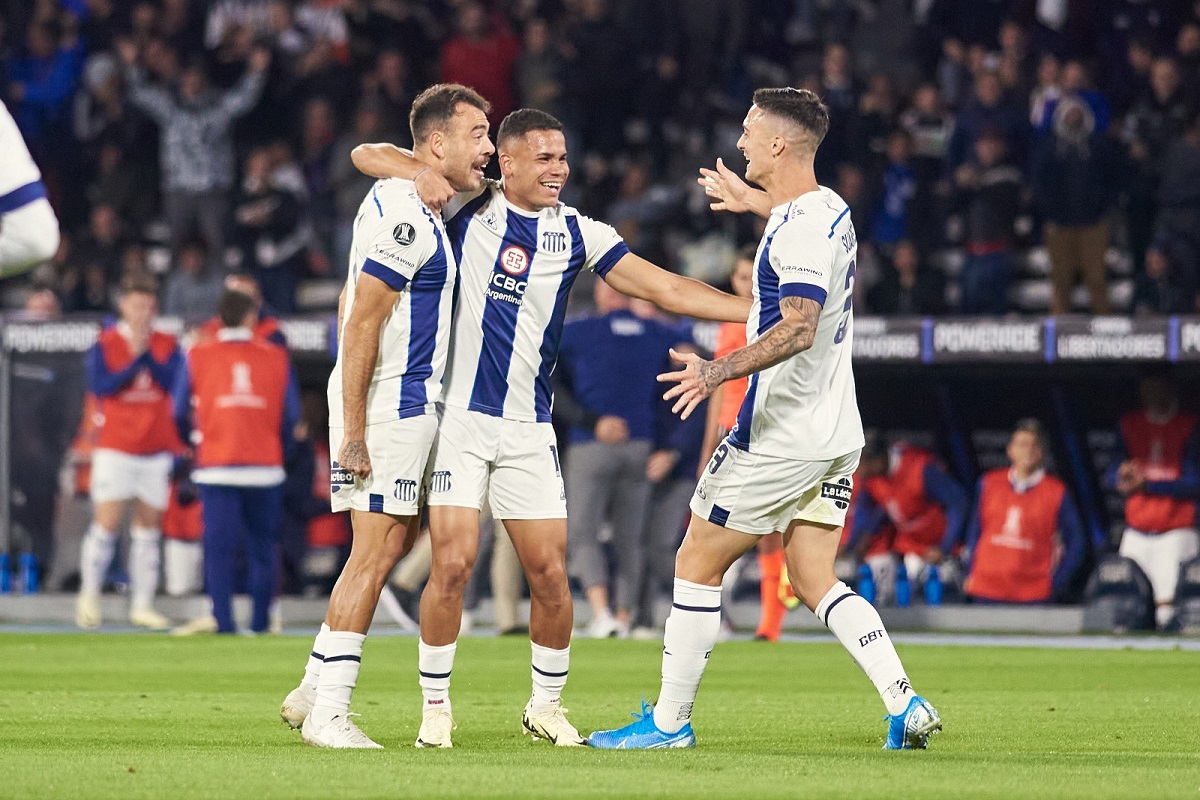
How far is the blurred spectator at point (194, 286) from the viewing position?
60.7 ft

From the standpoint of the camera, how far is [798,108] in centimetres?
704

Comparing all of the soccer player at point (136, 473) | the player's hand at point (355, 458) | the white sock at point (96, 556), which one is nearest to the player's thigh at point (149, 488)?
the soccer player at point (136, 473)

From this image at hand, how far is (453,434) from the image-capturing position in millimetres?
7172

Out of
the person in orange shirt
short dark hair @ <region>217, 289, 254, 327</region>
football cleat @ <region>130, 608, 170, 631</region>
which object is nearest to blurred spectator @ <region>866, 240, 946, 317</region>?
the person in orange shirt

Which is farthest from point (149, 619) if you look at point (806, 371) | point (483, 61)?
point (806, 371)

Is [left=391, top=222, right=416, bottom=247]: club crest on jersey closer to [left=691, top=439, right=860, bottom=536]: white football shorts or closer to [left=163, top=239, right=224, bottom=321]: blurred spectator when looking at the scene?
[left=691, top=439, right=860, bottom=536]: white football shorts

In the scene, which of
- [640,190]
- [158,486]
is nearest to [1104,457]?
[640,190]

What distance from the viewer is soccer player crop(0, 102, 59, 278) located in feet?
16.2

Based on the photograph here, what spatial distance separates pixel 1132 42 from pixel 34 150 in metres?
11.7

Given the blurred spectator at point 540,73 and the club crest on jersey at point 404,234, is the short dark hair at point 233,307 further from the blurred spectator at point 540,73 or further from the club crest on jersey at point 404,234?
the club crest on jersey at point 404,234

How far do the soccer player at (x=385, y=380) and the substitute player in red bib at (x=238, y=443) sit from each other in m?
6.44

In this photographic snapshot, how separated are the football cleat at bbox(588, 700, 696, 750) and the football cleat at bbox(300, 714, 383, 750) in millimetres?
810

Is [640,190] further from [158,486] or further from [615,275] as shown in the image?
[615,275]

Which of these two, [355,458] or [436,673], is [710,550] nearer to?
[436,673]
